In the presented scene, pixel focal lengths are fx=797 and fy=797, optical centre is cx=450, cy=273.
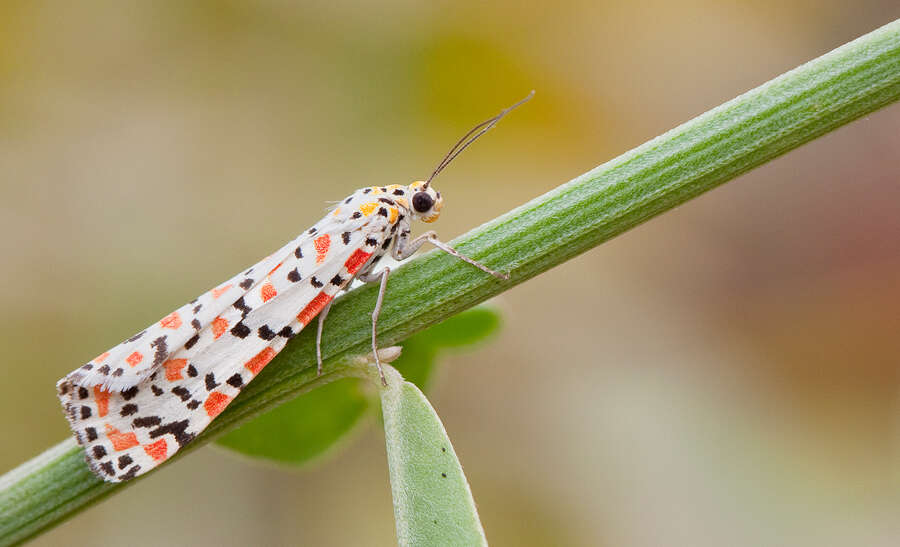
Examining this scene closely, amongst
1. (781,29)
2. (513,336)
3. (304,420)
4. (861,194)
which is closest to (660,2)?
(781,29)

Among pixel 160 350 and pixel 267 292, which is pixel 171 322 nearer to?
pixel 160 350

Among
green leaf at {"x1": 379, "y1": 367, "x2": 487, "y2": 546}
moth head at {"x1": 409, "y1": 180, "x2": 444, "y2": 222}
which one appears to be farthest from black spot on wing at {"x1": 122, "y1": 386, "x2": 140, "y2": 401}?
moth head at {"x1": 409, "y1": 180, "x2": 444, "y2": 222}

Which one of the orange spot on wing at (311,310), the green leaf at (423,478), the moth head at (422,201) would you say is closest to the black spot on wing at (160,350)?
the orange spot on wing at (311,310)

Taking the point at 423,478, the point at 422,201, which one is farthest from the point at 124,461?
the point at 422,201

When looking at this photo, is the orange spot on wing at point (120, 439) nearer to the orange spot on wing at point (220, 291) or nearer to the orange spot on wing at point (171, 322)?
the orange spot on wing at point (171, 322)

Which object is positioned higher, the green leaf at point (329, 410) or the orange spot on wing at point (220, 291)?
the orange spot on wing at point (220, 291)

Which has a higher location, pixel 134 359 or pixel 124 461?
Answer: pixel 134 359

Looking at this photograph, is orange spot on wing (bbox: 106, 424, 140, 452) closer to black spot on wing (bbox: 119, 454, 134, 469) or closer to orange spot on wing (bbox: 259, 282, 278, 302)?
black spot on wing (bbox: 119, 454, 134, 469)
